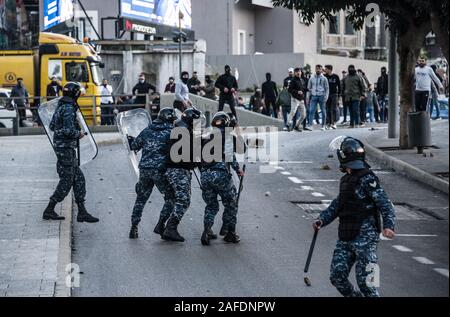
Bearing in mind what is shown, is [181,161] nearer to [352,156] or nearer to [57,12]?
[352,156]

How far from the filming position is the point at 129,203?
15992 mm

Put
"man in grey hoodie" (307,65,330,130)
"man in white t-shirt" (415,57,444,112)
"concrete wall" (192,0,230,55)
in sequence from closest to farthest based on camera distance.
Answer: "man in white t-shirt" (415,57,444,112) < "man in grey hoodie" (307,65,330,130) < "concrete wall" (192,0,230,55)

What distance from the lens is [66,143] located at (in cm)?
1391

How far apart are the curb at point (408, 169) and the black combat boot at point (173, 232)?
16.8 ft

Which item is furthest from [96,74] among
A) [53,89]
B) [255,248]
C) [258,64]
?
[255,248]

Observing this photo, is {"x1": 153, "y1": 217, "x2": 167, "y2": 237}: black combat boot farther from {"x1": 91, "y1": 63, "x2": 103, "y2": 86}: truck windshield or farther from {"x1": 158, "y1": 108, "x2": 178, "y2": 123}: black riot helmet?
{"x1": 91, "y1": 63, "x2": 103, "y2": 86}: truck windshield

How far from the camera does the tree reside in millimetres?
20172

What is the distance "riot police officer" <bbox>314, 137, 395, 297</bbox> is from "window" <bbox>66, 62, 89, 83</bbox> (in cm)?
2645

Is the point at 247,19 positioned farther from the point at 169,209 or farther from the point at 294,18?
the point at 169,209

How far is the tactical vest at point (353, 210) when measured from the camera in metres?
8.27

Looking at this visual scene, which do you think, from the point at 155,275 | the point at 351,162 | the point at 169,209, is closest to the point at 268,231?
the point at 169,209

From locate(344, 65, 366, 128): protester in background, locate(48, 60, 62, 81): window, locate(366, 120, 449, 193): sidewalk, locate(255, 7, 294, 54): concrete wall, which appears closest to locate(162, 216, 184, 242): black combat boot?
locate(366, 120, 449, 193): sidewalk
